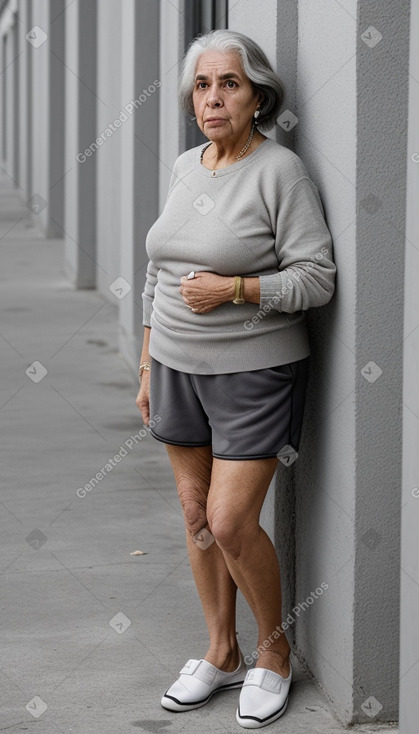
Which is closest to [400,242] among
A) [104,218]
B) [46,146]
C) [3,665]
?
[3,665]

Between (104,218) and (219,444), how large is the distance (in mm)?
9869

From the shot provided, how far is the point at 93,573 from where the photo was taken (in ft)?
17.3

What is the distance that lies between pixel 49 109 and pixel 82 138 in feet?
13.6

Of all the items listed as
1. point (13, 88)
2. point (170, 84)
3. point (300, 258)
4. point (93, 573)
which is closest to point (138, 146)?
point (170, 84)

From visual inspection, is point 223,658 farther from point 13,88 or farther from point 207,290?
point 13,88

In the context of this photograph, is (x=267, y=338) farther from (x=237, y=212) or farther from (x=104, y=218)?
(x=104, y=218)

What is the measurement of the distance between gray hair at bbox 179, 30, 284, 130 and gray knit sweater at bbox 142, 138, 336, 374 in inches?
5.0

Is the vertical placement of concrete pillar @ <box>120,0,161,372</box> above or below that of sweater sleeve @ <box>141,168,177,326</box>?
below

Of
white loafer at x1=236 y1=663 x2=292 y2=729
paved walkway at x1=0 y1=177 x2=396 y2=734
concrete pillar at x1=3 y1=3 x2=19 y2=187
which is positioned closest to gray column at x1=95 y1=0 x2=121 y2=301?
paved walkway at x1=0 y1=177 x2=396 y2=734

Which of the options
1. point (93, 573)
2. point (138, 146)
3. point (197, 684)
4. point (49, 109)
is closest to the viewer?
point (197, 684)

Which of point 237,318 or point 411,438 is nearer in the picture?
point 411,438

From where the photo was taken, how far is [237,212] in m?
3.78

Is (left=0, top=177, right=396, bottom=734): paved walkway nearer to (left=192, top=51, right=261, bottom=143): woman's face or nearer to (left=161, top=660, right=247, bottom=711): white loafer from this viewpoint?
(left=161, top=660, right=247, bottom=711): white loafer

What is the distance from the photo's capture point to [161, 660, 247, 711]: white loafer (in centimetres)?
402
